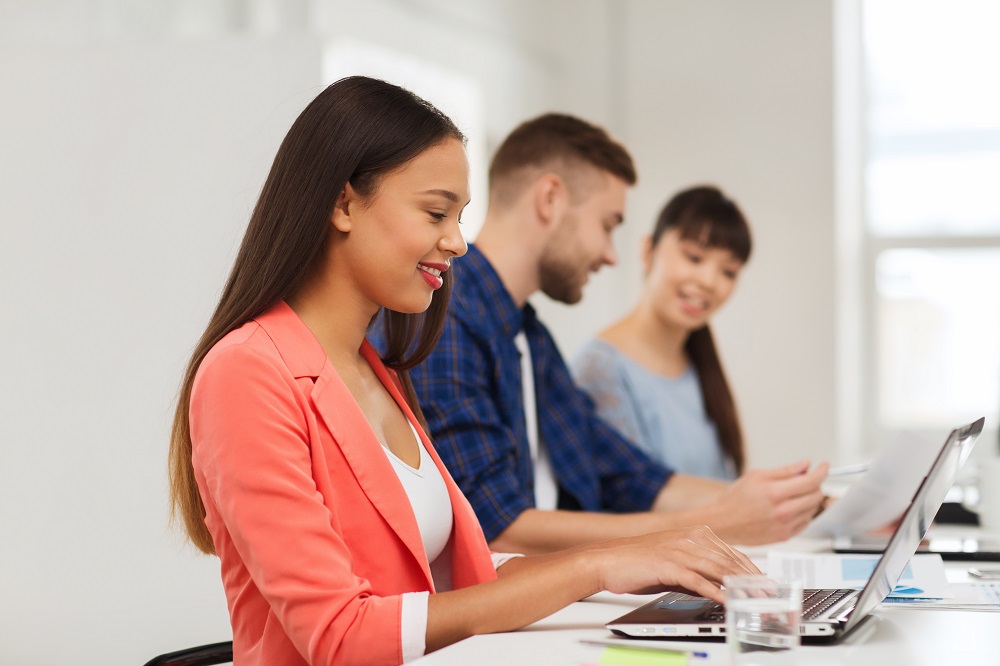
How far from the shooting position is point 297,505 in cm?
106

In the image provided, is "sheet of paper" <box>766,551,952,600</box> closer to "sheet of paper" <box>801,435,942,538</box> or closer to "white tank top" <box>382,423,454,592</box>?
"sheet of paper" <box>801,435,942,538</box>

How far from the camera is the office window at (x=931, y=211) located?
13.6 ft

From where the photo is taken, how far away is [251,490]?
41.5 inches

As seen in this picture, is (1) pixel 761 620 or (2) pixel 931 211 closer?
(1) pixel 761 620

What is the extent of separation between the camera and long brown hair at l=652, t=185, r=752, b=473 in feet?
9.17

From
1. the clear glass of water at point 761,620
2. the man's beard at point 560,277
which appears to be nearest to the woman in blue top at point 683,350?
the man's beard at point 560,277

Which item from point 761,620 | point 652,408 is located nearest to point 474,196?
point 652,408

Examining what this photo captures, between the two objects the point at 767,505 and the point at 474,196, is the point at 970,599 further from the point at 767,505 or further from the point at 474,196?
the point at 474,196

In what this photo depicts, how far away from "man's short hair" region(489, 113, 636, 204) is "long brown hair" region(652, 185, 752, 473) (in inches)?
22.3

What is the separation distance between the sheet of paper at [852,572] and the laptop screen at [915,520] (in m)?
0.19

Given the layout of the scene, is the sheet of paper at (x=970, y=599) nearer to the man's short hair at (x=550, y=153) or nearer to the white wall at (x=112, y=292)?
the man's short hair at (x=550, y=153)

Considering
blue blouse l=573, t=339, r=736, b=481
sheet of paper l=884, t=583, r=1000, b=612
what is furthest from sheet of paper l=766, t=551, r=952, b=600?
blue blouse l=573, t=339, r=736, b=481

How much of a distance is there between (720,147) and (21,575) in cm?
293

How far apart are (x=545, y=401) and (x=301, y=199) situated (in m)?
1.12
